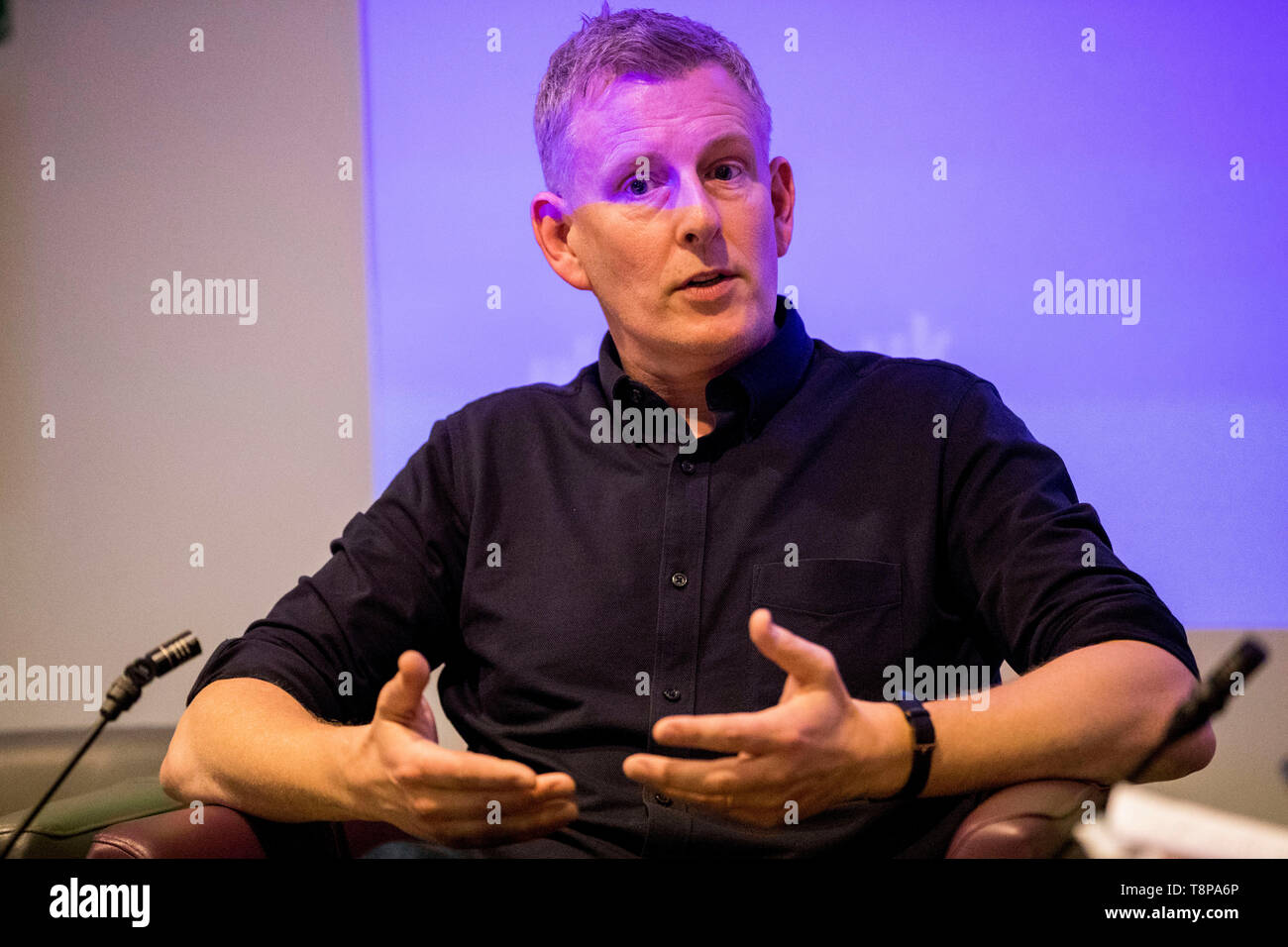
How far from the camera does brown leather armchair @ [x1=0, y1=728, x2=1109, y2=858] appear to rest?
111cm

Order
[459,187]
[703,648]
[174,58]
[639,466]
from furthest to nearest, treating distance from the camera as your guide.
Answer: [174,58] < [459,187] < [639,466] < [703,648]

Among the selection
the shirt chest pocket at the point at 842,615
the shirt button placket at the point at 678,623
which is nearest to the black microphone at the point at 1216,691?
the shirt chest pocket at the point at 842,615

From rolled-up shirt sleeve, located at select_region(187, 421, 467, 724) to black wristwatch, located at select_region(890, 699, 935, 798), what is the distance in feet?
2.38

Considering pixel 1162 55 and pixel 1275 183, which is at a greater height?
pixel 1162 55

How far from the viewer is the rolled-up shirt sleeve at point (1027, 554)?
127 cm

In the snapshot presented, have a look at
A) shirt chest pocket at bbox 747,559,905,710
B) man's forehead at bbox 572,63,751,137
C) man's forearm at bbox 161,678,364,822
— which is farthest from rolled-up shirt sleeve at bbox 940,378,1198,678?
man's forearm at bbox 161,678,364,822

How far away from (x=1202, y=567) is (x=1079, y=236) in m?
0.65

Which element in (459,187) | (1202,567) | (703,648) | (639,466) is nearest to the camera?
(703,648)

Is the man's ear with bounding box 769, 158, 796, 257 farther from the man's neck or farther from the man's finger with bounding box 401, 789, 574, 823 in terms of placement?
the man's finger with bounding box 401, 789, 574, 823

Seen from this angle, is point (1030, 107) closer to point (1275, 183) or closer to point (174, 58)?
point (1275, 183)

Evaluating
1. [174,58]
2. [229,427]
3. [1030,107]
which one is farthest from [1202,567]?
[174,58]

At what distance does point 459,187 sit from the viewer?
7.27 ft

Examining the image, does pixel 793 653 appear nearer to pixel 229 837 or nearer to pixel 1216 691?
pixel 1216 691

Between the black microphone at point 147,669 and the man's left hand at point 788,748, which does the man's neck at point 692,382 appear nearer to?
the man's left hand at point 788,748
